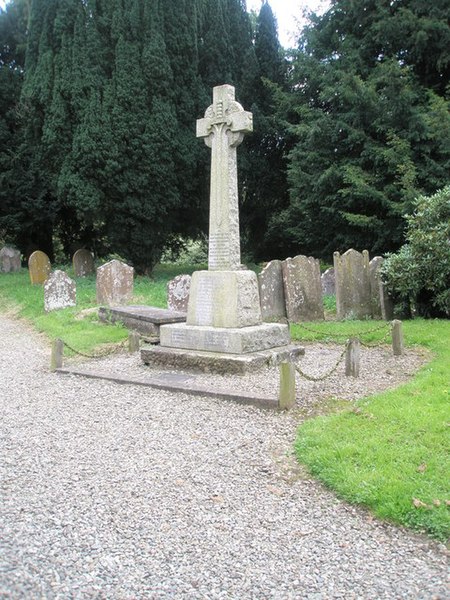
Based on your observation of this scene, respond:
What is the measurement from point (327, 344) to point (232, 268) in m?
2.56

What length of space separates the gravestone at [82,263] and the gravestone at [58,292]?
21.5 ft

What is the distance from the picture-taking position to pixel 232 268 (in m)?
8.23

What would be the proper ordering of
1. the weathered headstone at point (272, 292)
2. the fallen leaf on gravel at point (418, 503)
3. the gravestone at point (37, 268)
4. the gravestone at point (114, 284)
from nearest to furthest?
the fallen leaf on gravel at point (418, 503)
the weathered headstone at point (272, 292)
the gravestone at point (114, 284)
the gravestone at point (37, 268)

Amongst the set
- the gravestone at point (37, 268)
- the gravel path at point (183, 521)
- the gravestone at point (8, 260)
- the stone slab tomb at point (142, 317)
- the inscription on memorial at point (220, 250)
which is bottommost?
the gravel path at point (183, 521)

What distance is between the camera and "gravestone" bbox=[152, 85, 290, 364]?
26.1ft

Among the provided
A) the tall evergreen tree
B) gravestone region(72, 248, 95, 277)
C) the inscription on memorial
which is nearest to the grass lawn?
the inscription on memorial

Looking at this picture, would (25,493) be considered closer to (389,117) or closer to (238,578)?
(238,578)

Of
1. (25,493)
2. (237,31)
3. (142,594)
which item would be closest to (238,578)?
(142,594)

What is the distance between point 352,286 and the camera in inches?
469

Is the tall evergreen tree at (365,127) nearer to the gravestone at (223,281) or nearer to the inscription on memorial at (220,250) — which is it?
the gravestone at (223,281)

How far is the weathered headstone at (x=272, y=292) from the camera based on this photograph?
11531 mm

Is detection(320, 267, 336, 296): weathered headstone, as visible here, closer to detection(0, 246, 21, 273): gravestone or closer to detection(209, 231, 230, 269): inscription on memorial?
detection(209, 231, 230, 269): inscription on memorial

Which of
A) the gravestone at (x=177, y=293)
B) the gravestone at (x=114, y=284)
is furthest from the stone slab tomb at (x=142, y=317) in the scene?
the gravestone at (x=114, y=284)

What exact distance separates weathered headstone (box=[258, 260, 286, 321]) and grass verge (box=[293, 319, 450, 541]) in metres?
5.36
